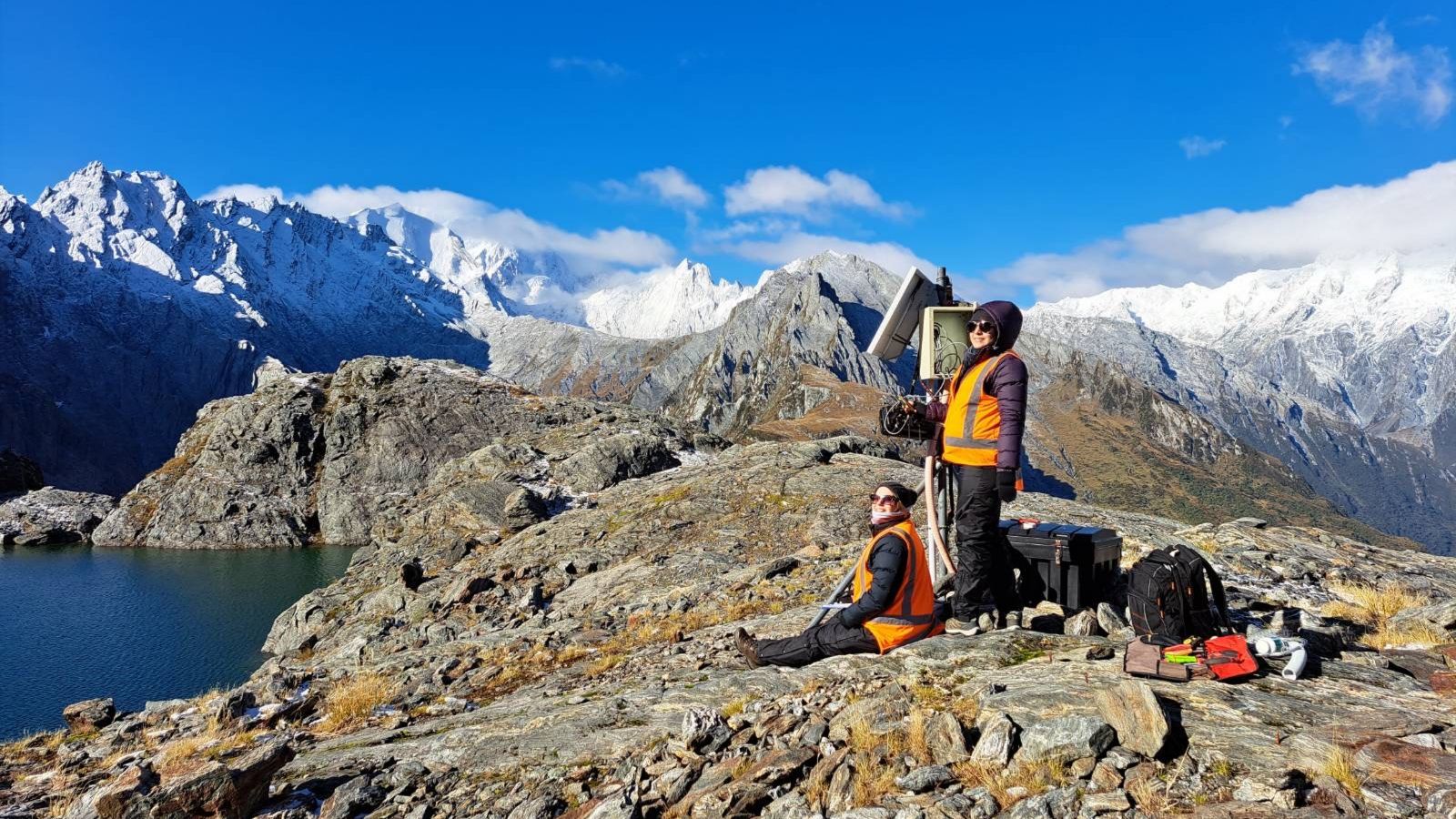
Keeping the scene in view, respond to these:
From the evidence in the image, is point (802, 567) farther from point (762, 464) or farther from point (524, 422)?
point (524, 422)

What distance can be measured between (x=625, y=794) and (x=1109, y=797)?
412 centimetres

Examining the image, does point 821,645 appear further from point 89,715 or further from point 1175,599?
point 89,715

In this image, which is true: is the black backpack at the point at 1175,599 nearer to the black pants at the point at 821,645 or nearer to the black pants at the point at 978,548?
the black pants at the point at 978,548

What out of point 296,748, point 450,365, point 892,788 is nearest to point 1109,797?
point 892,788

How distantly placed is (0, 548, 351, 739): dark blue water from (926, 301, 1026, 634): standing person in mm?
36346

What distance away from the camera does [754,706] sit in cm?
Answer: 867

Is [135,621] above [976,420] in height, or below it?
below

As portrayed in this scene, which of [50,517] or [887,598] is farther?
[50,517]

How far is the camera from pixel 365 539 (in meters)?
95.2

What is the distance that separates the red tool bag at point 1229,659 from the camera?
24.5 ft

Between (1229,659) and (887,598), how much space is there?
3.67 meters

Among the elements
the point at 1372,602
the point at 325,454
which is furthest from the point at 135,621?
the point at 1372,602

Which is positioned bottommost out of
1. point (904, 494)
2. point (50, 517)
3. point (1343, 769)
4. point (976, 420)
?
point (50, 517)

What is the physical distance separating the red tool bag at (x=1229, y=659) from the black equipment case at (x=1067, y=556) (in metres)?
2.75
